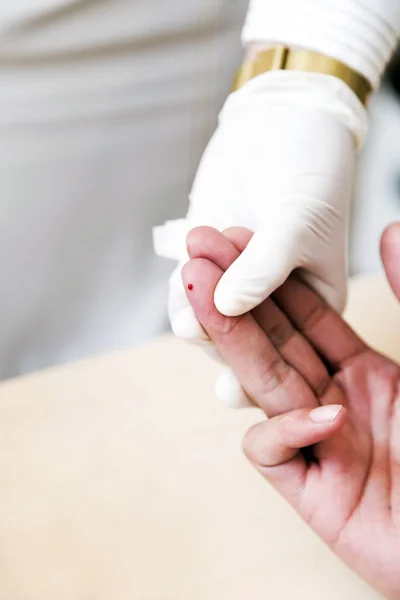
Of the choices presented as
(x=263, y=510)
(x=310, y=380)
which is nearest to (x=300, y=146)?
(x=310, y=380)

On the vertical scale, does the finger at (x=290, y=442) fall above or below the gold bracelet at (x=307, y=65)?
below

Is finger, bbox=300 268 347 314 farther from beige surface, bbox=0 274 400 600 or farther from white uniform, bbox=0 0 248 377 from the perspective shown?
white uniform, bbox=0 0 248 377

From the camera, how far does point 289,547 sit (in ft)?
1.59

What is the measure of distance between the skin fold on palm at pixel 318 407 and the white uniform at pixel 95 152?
0.76 ft

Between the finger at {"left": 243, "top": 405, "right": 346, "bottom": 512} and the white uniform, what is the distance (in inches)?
11.6

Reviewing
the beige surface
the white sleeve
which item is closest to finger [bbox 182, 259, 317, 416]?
the beige surface

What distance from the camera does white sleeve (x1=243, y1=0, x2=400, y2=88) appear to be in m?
0.50

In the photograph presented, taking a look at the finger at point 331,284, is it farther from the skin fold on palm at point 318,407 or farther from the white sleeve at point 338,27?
the white sleeve at point 338,27

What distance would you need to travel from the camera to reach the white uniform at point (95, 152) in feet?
1.88

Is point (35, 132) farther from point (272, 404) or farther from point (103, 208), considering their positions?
point (272, 404)

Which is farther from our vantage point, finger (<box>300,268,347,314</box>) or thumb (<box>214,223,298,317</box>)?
finger (<box>300,268,347,314</box>)

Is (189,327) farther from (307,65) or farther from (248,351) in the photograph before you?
(307,65)

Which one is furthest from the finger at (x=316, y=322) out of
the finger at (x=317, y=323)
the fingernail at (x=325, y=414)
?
the fingernail at (x=325, y=414)

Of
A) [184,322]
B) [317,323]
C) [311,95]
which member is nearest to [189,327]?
[184,322]
